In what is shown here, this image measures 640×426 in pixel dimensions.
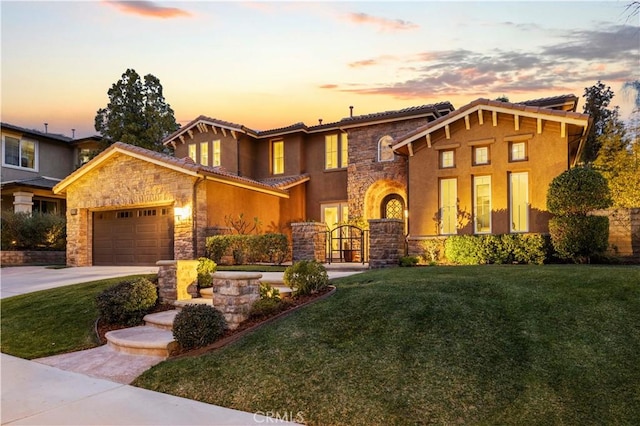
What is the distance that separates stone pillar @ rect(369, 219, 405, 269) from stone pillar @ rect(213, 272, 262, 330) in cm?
564

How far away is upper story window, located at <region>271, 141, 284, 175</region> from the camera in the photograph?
21.8 metres

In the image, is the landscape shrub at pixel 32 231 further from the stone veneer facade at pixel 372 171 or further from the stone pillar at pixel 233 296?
the stone pillar at pixel 233 296

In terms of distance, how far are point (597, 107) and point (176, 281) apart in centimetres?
3181

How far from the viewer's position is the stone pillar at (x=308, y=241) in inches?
525

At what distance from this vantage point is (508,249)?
40.2 feet

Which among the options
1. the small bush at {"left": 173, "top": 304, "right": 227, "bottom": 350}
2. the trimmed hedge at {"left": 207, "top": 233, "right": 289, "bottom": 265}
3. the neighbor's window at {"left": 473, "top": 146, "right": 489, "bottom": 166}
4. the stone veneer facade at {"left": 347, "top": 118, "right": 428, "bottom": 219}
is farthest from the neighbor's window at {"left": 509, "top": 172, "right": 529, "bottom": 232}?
the small bush at {"left": 173, "top": 304, "right": 227, "bottom": 350}

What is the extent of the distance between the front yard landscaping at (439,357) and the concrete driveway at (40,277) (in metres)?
A: 5.60

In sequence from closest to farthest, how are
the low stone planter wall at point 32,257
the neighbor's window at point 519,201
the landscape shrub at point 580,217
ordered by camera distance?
the landscape shrub at point 580,217
the neighbor's window at point 519,201
the low stone planter wall at point 32,257

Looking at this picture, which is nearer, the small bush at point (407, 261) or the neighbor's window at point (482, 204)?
the small bush at point (407, 261)

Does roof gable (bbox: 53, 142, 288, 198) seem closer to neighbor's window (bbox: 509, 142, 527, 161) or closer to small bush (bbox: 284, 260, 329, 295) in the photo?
small bush (bbox: 284, 260, 329, 295)

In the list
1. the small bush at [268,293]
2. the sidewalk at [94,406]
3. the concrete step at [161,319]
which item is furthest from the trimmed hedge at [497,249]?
the sidewalk at [94,406]

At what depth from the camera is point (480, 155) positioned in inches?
566

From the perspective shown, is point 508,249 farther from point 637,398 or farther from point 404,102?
point 404,102

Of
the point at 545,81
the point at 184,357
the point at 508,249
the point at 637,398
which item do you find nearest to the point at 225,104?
the point at 545,81
